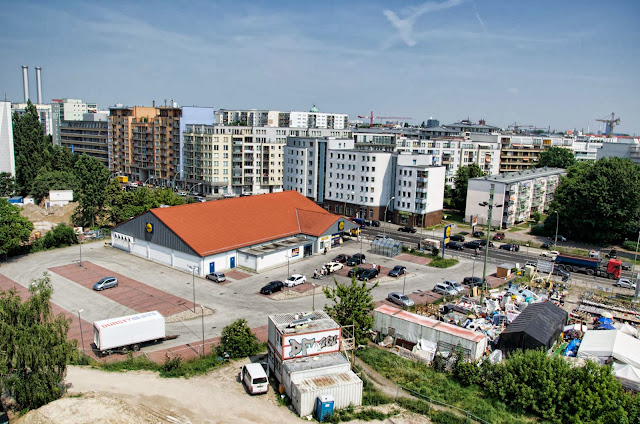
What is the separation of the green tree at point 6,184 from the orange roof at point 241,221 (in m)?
53.6

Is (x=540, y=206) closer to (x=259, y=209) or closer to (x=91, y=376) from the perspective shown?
(x=259, y=209)

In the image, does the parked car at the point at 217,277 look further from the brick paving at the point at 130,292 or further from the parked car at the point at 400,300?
the parked car at the point at 400,300

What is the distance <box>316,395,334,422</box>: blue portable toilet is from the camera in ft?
81.1

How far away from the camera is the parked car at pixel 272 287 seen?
4470 centimetres

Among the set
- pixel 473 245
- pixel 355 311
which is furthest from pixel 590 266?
pixel 355 311

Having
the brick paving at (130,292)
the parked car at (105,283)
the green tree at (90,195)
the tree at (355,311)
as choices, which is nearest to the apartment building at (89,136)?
the green tree at (90,195)

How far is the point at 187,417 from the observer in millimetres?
24391

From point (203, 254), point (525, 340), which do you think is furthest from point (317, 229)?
point (525, 340)

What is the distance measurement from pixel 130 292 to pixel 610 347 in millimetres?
37874

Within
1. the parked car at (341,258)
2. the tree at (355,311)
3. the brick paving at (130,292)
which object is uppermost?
the tree at (355,311)

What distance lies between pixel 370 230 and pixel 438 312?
33448mm

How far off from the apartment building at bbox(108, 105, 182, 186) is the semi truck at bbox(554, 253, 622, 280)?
8202 cm

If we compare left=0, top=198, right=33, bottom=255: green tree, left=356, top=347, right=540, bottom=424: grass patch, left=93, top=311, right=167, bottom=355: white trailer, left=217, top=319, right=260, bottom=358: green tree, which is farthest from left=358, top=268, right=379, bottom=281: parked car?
left=0, top=198, right=33, bottom=255: green tree

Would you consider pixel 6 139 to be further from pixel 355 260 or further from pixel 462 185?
pixel 462 185
